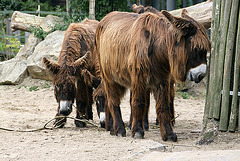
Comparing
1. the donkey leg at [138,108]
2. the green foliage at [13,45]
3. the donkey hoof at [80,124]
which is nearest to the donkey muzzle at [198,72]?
the donkey leg at [138,108]

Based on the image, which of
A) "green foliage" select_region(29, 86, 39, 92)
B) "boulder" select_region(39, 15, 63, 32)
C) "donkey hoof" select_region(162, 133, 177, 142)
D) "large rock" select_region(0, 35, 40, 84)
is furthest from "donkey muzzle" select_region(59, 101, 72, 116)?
"boulder" select_region(39, 15, 63, 32)

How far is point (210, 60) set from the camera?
4688 mm

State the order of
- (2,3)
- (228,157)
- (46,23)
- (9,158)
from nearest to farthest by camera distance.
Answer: (228,157)
(9,158)
(46,23)
(2,3)

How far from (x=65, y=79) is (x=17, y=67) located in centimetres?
627

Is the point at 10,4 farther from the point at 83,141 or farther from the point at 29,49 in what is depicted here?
the point at 83,141

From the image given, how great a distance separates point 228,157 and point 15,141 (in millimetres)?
2983

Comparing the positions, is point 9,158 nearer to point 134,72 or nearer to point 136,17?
point 134,72

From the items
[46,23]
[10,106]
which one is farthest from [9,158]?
[46,23]

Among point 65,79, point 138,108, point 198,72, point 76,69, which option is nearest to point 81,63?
point 76,69

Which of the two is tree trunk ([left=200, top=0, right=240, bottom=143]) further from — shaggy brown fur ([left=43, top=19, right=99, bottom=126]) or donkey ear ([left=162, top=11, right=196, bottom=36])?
shaggy brown fur ([left=43, top=19, right=99, bottom=126])

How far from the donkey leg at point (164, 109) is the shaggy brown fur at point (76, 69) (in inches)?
65.2

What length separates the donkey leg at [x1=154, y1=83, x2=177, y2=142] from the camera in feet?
16.1

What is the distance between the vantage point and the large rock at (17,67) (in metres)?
11.2

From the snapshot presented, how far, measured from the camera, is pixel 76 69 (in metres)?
6.10
